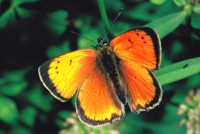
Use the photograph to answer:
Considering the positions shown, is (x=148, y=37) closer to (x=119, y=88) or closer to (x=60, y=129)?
(x=119, y=88)

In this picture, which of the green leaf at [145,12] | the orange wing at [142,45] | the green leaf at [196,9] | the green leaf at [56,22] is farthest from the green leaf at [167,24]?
the green leaf at [56,22]

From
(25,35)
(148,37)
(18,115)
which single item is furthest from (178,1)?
(18,115)

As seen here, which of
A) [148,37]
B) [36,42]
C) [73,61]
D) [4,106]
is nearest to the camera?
[148,37]

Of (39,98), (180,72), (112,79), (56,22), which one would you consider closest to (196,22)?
(180,72)

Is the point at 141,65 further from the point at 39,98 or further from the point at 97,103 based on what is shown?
the point at 39,98

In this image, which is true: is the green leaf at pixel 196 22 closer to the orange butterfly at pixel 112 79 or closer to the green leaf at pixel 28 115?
the orange butterfly at pixel 112 79

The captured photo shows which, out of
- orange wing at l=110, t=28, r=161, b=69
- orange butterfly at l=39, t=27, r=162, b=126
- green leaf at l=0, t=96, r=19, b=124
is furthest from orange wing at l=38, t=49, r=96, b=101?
green leaf at l=0, t=96, r=19, b=124

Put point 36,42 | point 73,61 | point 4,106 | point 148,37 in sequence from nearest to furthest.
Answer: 1. point 148,37
2. point 73,61
3. point 4,106
4. point 36,42
